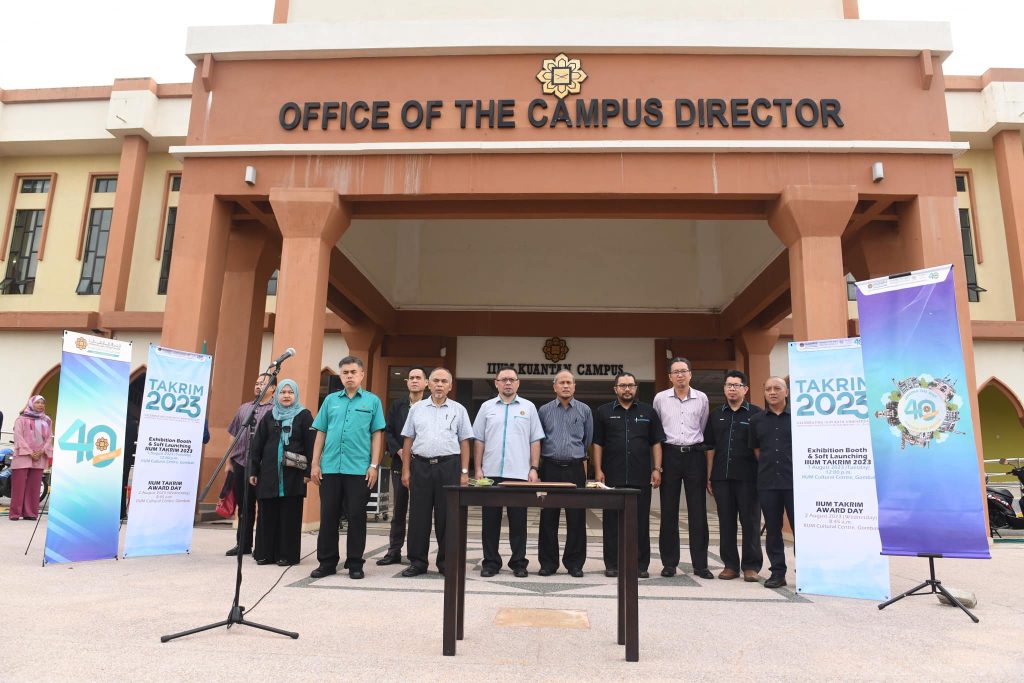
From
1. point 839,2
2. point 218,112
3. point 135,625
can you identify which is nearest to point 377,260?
point 218,112

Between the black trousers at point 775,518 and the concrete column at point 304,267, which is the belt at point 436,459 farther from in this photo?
the concrete column at point 304,267

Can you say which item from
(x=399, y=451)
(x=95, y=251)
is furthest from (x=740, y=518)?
(x=95, y=251)

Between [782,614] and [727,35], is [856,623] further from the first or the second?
[727,35]

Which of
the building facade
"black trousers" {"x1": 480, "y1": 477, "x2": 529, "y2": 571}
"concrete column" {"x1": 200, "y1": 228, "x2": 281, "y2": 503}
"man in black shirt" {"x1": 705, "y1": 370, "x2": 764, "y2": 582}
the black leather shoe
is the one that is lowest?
the black leather shoe

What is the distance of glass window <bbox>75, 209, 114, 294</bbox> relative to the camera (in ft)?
54.0

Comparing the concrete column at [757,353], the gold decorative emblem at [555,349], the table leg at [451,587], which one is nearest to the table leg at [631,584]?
the table leg at [451,587]

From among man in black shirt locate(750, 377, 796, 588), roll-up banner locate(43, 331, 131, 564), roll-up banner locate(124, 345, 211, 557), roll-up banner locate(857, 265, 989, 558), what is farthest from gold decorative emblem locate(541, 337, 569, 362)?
roll-up banner locate(857, 265, 989, 558)

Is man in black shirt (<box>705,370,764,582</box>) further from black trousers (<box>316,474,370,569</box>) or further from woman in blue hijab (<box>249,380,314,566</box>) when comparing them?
woman in blue hijab (<box>249,380,314,566</box>)

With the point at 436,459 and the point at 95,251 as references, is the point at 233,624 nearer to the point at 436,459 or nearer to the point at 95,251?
the point at 436,459

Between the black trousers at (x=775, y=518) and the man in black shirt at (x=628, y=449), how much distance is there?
0.81m

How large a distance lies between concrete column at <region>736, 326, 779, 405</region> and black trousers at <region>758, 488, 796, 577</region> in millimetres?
9021

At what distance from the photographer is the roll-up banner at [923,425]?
4.13 meters

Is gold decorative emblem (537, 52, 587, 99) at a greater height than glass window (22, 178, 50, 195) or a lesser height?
lesser

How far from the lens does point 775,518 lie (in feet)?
16.3
